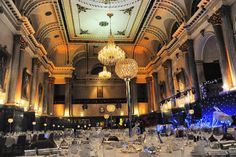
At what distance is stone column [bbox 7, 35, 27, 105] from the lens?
30.3 ft

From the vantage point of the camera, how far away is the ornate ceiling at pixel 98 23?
37.9 feet

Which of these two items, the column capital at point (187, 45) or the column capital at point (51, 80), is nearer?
the column capital at point (187, 45)

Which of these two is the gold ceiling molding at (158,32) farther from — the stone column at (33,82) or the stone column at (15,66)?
the stone column at (15,66)

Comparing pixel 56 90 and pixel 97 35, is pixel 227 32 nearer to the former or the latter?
pixel 97 35

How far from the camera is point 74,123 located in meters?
18.3

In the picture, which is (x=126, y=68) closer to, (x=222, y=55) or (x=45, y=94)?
(x=222, y=55)

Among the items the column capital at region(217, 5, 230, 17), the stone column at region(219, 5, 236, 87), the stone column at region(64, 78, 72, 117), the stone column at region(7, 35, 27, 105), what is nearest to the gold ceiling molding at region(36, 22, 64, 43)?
the stone column at region(7, 35, 27, 105)

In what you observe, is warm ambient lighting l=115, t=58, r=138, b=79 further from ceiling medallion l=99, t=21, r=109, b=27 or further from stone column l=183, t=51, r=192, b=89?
ceiling medallion l=99, t=21, r=109, b=27

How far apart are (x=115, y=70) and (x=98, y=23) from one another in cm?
1129

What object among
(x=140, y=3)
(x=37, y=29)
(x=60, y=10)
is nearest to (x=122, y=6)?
(x=140, y=3)

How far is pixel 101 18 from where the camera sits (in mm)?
13484

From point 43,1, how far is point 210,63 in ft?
31.2

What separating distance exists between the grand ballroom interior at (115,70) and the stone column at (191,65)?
53 mm

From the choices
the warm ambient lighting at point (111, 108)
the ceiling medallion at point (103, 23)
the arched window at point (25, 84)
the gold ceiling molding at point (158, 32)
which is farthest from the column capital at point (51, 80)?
the gold ceiling molding at point (158, 32)
